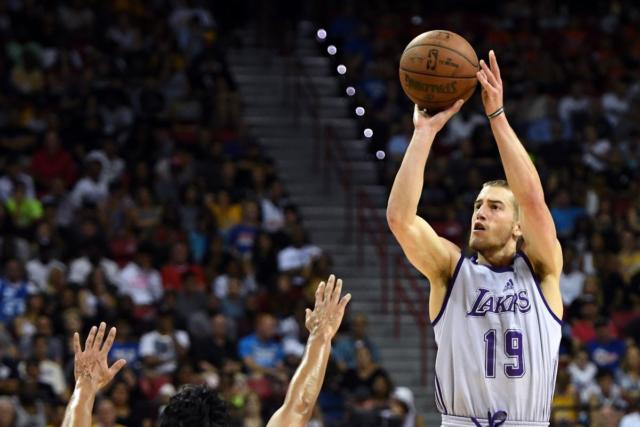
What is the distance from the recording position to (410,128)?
18.0 m

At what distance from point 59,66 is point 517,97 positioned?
260 inches

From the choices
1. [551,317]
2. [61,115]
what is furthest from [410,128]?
[551,317]

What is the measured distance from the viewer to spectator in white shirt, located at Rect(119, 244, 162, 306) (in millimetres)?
14539

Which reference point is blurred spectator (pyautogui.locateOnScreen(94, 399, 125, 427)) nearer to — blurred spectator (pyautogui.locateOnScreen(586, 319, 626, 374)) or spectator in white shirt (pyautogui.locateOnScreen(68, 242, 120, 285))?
spectator in white shirt (pyautogui.locateOnScreen(68, 242, 120, 285))

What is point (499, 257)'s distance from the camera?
5.84 metres

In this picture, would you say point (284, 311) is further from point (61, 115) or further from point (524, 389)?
point (524, 389)

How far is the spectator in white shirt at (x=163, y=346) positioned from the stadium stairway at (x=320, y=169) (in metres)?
2.76

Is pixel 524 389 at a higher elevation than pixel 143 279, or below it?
below

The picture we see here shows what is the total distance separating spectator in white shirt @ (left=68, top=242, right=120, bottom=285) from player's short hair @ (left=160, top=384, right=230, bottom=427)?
1015cm

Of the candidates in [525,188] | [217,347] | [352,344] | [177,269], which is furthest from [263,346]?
[525,188]

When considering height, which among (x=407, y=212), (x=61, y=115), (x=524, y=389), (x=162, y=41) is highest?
(x=162, y=41)

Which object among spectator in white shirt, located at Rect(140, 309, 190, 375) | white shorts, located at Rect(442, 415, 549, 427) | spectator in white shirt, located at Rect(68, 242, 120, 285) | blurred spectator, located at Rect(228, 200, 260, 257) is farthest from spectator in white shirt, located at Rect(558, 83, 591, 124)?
white shorts, located at Rect(442, 415, 549, 427)

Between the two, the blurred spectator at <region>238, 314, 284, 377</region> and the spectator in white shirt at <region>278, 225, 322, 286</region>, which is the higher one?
the spectator in white shirt at <region>278, 225, 322, 286</region>

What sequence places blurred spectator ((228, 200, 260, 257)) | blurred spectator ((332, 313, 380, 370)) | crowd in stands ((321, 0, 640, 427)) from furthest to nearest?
blurred spectator ((228, 200, 260, 257)), crowd in stands ((321, 0, 640, 427)), blurred spectator ((332, 313, 380, 370))
